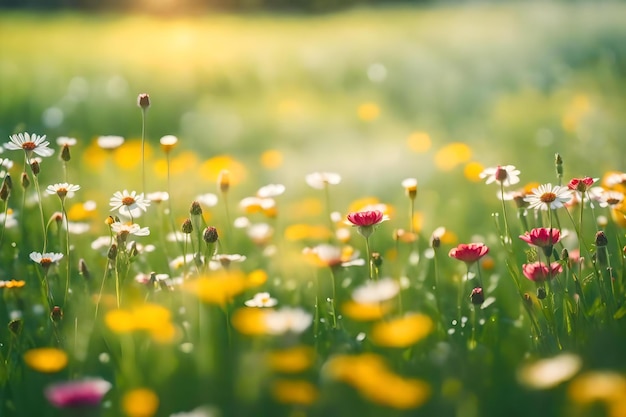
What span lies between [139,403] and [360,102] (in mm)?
3845

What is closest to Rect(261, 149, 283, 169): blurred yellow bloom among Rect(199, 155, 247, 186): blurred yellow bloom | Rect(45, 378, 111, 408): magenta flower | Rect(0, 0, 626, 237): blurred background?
Rect(0, 0, 626, 237): blurred background

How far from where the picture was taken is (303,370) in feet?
4.34

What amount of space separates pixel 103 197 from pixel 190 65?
10.6 feet

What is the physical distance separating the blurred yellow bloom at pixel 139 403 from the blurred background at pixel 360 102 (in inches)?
42.0

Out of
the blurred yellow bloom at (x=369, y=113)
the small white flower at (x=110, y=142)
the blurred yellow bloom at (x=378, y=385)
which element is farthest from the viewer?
the blurred yellow bloom at (x=369, y=113)

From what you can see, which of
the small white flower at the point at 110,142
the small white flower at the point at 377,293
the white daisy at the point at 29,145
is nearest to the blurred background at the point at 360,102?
the small white flower at the point at 110,142

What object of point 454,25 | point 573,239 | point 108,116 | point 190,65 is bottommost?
point 573,239

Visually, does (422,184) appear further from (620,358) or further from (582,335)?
(620,358)

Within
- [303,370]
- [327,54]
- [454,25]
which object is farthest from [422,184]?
[454,25]

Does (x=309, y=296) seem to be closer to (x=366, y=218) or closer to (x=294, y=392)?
(x=366, y=218)

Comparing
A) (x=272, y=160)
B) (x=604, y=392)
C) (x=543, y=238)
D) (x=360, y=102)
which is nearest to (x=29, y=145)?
(x=543, y=238)

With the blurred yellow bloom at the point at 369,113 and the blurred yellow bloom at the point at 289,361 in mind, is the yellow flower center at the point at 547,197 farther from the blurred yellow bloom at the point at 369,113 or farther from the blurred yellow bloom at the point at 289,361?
the blurred yellow bloom at the point at 369,113

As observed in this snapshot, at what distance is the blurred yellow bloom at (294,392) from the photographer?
3.72 feet

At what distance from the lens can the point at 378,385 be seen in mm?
1030
